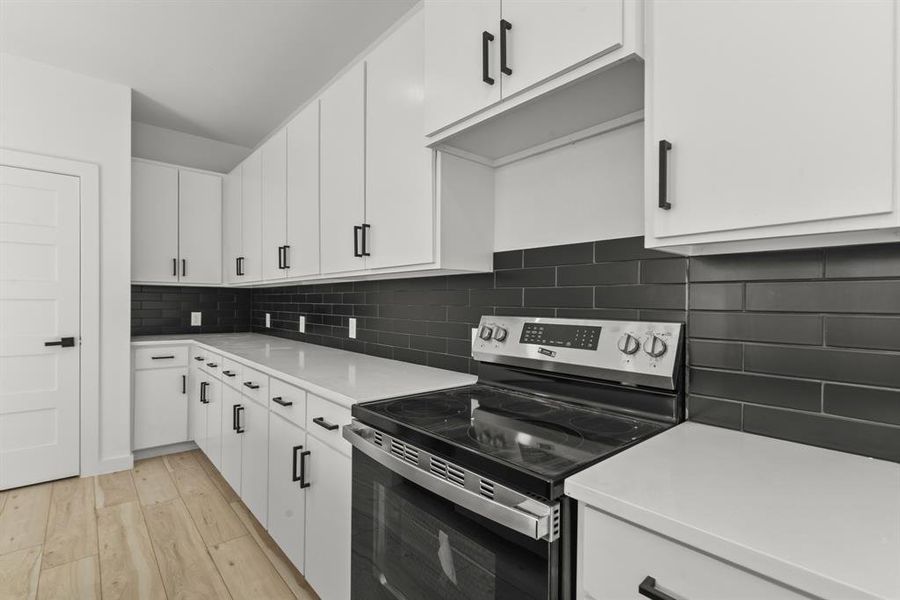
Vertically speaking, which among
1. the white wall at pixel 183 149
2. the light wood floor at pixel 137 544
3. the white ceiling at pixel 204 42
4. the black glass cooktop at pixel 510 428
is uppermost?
the white ceiling at pixel 204 42

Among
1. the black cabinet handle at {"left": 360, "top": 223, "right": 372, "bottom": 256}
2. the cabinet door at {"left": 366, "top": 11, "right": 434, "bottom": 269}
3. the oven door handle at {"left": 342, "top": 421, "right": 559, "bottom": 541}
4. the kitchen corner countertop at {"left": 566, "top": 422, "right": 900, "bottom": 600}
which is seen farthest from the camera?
the black cabinet handle at {"left": 360, "top": 223, "right": 372, "bottom": 256}

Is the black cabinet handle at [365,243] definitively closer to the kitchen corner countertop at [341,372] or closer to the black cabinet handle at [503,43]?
the kitchen corner countertop at [341,372]

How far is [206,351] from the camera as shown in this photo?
10.0 ft

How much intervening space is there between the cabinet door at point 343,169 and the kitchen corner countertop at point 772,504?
56.7 inches

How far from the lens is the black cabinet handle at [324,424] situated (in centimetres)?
148

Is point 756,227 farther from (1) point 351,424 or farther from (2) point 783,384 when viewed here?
(1) point 351,424

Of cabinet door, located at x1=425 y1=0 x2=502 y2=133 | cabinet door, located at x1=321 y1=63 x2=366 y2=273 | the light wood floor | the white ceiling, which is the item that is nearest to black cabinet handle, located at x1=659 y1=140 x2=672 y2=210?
cabinet door, located at x1=425 y1=0 x2=502 y2=133

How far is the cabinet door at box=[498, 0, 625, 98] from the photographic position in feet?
3.24

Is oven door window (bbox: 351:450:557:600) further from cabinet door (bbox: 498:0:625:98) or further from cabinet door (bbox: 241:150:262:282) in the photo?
cabinet door (bbox: 241:150:262:282)

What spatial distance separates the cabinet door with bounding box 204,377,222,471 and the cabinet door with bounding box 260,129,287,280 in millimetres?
796

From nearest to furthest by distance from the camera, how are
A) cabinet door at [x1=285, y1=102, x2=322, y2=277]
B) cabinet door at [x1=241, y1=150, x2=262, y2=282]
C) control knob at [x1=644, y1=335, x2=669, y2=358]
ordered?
control knob at [x1=644, y1=335, x2=669, y2=358] < cabinet door at [x1=285, y1=102, x2=322, y2=277] < cabinet door at [x1=241, y1=150, x2=262, y2=282]

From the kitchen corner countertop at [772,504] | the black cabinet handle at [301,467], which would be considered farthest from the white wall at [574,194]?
the black cabinet handle at [301,467]

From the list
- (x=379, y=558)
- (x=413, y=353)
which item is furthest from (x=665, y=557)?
(x=413, y=353)

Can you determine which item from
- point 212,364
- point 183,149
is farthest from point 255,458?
point 183,149
